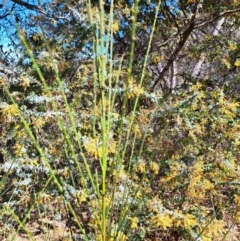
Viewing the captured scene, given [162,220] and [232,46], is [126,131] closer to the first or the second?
[162,220]

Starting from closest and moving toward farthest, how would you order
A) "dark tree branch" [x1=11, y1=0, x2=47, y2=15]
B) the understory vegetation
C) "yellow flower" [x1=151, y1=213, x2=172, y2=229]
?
"yellow flower" [x1=151, y1=213, x2=172, y2=229] < the understory vegetation < "dark tree branch" [x1=11, y1=0, x2=47, y2=15]

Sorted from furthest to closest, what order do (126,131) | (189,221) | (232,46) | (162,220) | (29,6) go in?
(29,6), (232,46), (189,221), (162,220), (126,131)

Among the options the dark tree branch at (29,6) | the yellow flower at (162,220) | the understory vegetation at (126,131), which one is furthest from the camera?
the dark tree branch at (29,6)

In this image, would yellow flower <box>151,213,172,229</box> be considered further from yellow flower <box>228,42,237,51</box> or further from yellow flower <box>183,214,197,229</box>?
yellow flower <box>228,42,237,51</box>

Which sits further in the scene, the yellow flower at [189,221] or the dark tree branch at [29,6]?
the dark tree branch at [29,6]

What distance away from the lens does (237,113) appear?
518 cm

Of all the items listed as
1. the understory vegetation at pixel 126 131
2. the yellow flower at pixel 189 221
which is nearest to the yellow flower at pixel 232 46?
the understory vegetation at pixel 126 131

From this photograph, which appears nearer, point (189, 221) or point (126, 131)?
point (126, 131)

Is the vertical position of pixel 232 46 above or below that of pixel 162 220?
above

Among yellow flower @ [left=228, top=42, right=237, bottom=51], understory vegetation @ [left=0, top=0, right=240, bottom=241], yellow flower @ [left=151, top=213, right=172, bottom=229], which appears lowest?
yellow flower @ [left=151, top=213, right=172, bottom=229]

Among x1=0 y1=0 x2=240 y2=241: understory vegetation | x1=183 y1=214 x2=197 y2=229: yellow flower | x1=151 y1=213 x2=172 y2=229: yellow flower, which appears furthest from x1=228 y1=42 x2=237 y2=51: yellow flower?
x1=151 y1=213 x2=172 y2=229: yellow flower

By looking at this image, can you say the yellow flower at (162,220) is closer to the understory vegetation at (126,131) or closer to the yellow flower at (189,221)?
the understory vegetation at (126,131)

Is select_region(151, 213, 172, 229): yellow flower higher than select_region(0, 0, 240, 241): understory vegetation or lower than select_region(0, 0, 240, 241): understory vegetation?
lower

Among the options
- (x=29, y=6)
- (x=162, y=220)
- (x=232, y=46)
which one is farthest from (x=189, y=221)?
(x=29, y=6)
